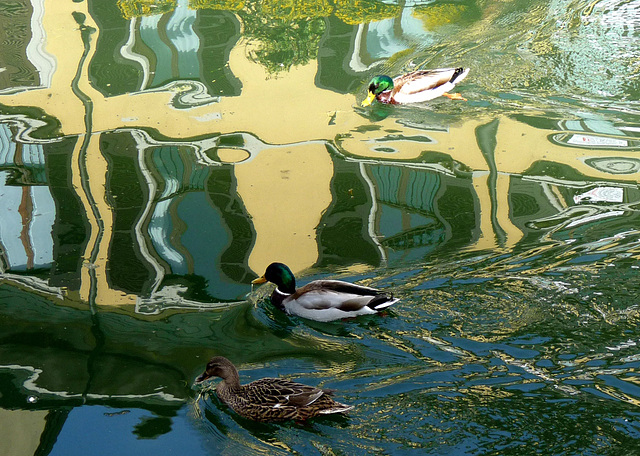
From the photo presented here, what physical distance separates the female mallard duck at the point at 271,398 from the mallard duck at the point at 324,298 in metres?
1.04

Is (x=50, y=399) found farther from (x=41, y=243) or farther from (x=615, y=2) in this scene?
(x=615, y=2)

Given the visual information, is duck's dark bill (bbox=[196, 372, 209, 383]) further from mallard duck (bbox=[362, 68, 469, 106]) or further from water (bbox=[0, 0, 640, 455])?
mallard duck (bbox=[362, 68, 469, 106])

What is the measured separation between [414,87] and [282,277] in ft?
15.0

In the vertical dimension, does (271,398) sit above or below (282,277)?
below

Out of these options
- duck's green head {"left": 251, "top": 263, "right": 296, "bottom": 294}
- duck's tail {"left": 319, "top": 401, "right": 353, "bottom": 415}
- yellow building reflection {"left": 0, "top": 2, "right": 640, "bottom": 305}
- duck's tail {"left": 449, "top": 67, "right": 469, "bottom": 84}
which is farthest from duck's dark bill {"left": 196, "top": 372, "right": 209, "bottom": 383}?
duck's tail {"left": 449, "top": 67, "right": 469, "bottom": 84}

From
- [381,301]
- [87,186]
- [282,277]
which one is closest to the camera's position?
[381,301]

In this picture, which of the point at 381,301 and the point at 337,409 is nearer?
the point at 337,409

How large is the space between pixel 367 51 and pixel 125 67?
3.46 meters

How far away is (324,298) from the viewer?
5965 millimetres

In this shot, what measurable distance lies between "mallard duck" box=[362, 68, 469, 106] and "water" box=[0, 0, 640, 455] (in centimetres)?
18

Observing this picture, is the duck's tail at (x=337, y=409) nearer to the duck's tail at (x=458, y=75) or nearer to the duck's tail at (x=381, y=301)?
the duck's tail at (x=381, y=301)

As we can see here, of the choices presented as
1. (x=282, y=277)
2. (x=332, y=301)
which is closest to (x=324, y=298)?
(x=332, y=301)

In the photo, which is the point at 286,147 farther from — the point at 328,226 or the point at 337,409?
the point at 337,409

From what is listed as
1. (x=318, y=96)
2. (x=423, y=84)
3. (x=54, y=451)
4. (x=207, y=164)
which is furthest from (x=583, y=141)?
(x=54, y=451)
